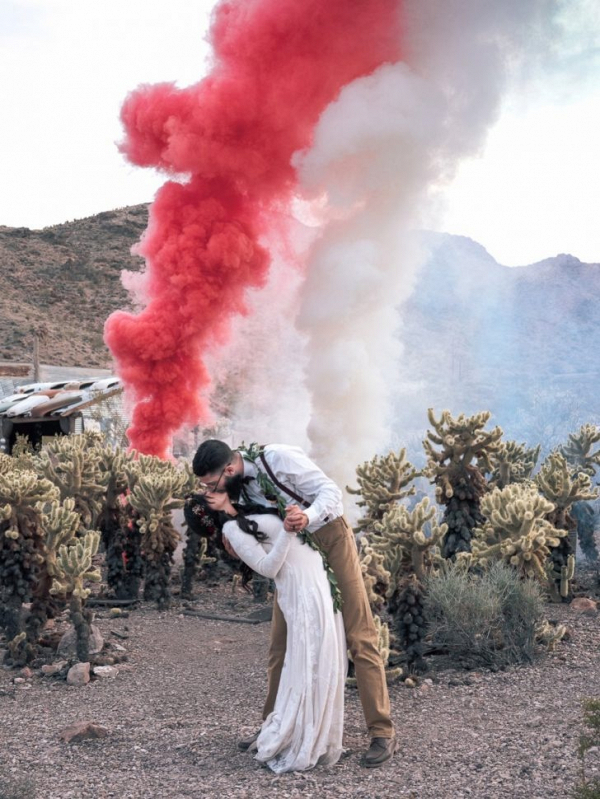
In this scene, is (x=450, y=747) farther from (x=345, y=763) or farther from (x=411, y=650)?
(x=411, y=650)

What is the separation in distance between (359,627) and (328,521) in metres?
0.57

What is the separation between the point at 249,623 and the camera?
328 inches

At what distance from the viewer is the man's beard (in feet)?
14.5

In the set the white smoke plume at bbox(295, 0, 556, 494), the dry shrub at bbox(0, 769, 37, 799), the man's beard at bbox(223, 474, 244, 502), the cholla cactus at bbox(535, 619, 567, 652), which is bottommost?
the dry shrub at bbox(0, 769, 37, 799)

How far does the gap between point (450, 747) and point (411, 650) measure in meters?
1.62

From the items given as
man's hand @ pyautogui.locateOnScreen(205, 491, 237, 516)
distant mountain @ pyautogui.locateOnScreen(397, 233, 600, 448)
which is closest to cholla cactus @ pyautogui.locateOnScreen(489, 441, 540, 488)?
man's hand @ pyautogui.locateOnScreen(205, 491, 237, 516)

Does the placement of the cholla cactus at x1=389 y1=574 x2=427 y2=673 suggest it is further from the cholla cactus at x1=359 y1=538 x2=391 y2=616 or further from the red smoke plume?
the red smoke plume

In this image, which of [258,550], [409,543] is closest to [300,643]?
[258,550]

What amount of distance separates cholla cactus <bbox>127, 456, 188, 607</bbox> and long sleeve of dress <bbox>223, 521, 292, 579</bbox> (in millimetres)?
4452

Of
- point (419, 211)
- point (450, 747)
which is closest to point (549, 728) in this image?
point (450, 747)

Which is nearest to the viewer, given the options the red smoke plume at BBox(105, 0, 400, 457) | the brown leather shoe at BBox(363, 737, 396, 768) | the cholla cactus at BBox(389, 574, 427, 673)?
the brown leather shoe at BBox(363, 737, 396, 768)

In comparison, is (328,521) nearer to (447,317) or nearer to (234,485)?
(234,485)

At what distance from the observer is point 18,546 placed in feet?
23.2

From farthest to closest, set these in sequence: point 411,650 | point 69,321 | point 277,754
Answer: point 69,321
point 411,650
point 277,754
